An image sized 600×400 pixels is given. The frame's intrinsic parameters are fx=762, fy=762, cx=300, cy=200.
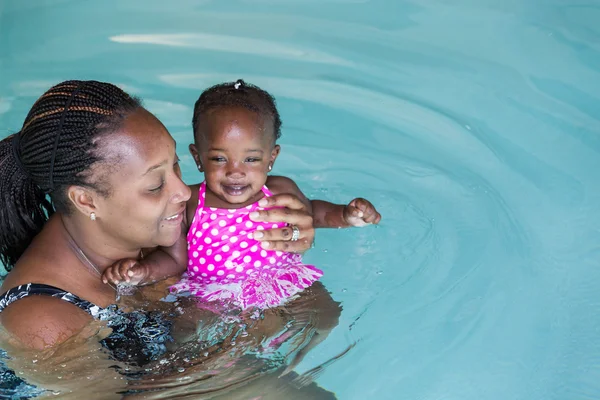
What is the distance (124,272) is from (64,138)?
0.55m

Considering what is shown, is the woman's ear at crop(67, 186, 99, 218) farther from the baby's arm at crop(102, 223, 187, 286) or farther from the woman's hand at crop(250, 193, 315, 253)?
the woman's hand at crop(250, 193, 315, 253)

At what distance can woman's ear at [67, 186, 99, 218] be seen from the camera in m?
2.39

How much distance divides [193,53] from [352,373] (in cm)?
290

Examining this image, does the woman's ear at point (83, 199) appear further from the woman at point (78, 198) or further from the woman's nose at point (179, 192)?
the woman's nose at point (179, 192)

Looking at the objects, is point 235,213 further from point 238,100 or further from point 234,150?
point 238,100

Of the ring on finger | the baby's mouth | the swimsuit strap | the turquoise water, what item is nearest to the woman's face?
the swimsuit strap

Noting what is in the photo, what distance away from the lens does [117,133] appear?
7.72 feet

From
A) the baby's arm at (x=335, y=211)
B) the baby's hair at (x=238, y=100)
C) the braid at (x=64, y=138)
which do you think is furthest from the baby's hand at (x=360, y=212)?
the braid at (x=64, y=138)

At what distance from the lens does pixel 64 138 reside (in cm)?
230

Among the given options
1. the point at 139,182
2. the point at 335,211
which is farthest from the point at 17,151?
the point at 335,211

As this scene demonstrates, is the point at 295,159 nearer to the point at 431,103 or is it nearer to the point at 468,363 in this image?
the point at 431,103

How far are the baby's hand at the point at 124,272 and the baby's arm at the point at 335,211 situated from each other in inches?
28.0

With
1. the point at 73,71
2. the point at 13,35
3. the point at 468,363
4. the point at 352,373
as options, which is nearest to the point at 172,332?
the point at 352,373

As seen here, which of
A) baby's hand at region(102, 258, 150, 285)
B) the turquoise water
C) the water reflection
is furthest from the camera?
the turquoise water
